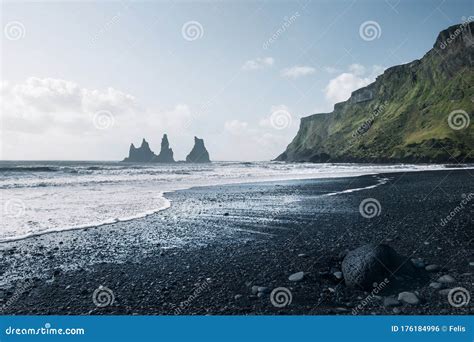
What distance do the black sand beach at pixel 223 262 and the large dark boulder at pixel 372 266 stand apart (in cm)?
22

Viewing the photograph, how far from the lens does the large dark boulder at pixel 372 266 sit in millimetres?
5344

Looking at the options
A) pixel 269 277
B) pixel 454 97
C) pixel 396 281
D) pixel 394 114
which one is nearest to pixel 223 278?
pixel 269 277

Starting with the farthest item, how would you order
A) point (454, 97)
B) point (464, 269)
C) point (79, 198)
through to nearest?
point (454, 97), point (79, 198), point (464, 269)

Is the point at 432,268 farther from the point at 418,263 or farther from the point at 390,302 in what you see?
the point at 390,302

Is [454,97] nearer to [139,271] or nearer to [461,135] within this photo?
[461,135]

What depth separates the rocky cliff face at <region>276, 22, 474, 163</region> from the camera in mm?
96125

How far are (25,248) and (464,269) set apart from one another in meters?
10.8

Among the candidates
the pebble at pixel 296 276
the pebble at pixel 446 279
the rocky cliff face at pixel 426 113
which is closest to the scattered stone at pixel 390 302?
the pebble at pixel 446 279

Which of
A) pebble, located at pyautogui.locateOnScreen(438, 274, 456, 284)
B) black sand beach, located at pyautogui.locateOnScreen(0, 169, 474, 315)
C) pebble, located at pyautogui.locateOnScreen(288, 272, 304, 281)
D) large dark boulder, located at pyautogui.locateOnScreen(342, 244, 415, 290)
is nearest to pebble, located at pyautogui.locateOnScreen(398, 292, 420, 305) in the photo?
black sand beach, located at pyautogui.locateOnScreen(0, 169, 474, 315)

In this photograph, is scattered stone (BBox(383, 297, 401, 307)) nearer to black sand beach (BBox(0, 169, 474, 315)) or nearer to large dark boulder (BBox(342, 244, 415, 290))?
black sand beach (BBox(0, 169, 474, 315))

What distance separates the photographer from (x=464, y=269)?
5.86 metres

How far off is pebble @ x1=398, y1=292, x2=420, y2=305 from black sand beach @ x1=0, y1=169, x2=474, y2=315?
10cm

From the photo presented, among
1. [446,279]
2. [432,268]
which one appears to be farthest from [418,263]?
[446,279]

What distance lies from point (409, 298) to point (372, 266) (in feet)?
2.51
